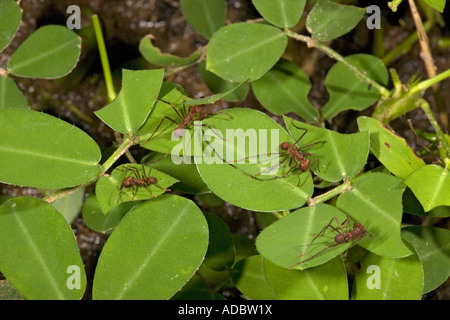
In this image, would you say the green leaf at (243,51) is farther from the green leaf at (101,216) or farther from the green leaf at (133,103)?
the green leaf at (101,216)

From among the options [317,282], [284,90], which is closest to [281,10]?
[284,90]

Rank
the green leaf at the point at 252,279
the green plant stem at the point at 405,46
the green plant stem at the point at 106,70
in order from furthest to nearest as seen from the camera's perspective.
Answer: the green plant stem at the point at 405,46 < the green plant stem at the point at 106,70 < the green leaf at the point at 252,279

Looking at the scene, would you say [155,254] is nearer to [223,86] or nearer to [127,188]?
[127,188]

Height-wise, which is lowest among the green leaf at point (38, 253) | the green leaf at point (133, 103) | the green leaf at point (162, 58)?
the green leaf at point (38, 253)

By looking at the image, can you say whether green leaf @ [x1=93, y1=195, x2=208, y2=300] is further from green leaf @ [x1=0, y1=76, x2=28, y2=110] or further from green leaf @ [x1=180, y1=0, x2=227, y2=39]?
green leaf @ [x1=180, y1=0, x2=227, y2=39]

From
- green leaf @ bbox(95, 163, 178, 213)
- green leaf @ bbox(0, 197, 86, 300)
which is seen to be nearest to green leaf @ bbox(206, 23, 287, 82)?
green leaf @ bbox(95, 163, 178, 213)

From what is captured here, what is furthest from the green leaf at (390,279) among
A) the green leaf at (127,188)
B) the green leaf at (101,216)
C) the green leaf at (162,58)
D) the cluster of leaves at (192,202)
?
the green leaf at (162,58)
